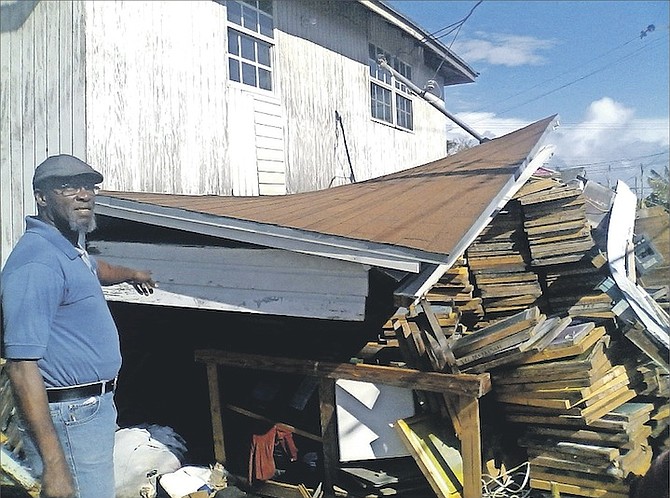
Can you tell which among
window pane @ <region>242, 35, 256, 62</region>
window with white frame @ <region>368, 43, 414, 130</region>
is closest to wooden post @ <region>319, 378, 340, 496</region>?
window pane @ <region>242, 35, 256, 62</region>

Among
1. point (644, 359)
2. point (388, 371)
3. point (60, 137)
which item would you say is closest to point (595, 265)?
point (644, 359)

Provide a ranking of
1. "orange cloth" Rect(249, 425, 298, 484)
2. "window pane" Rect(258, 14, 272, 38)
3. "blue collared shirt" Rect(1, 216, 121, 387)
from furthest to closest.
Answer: "window pane" Rect(258, 14, 272, 38), "orange cloth" Rect(249, 425, 298, 484), "blue collared shirt" Rect(1, 216, 121, 387)

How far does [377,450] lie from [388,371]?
0.52 metres

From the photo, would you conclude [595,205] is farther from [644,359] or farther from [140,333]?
[140,333]

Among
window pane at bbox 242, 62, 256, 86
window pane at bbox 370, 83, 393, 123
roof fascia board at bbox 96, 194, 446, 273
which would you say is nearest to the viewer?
roof fascia board at bbox 96, 194, 446, 273

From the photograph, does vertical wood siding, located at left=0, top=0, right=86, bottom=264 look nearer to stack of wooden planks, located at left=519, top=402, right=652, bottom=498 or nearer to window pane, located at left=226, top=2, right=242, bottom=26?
window pane, located at left=226, top=2, right=242, bottom=26

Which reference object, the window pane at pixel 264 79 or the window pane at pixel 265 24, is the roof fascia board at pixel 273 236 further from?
the window pane at pixel 265 24

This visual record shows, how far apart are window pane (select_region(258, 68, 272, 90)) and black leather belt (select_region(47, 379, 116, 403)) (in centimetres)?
293

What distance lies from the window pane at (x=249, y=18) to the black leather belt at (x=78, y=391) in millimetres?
2789

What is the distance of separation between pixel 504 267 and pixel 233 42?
276cm

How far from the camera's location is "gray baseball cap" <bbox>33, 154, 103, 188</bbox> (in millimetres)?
1976

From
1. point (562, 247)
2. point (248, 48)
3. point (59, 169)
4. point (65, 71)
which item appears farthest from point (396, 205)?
point (59, 169)

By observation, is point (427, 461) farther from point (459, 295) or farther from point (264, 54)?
point (264, 54)

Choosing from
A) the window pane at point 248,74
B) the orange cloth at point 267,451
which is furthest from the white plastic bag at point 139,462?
the window pane at point 248,74
